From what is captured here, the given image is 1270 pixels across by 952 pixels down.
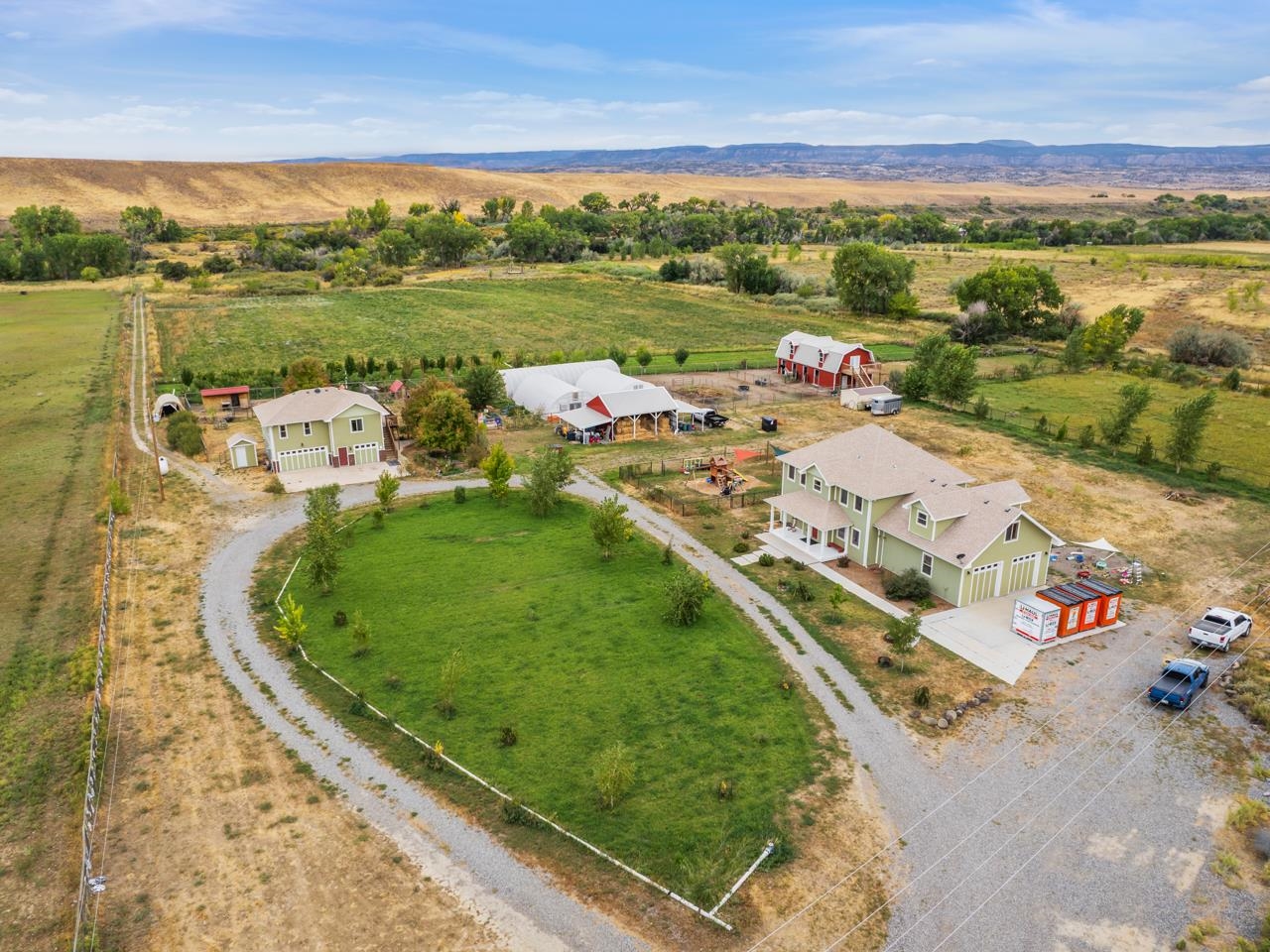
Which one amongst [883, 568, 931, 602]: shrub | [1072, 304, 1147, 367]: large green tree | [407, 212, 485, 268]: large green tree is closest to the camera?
[883, 568, 931, 602]: shrub

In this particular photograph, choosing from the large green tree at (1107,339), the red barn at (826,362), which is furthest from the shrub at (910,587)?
the large green tree at (1107,339)

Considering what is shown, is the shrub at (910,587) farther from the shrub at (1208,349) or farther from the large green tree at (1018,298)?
the large green tree at (1018,298)

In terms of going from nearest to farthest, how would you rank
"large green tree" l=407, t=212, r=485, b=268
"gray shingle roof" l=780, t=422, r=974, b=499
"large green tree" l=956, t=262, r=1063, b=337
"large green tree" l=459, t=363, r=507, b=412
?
"gray shingle roof" l=780, t=422, r=974, b=499 < "large green tree" l=459, t=363, r=507, b=412 < "large green tree" l=956, t=262, r=1063, b=337 < "large green tree" l=407, t=212, r=485, b=268

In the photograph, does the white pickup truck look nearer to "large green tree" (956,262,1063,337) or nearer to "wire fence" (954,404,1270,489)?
"wire fence" (954,404,1270,489)

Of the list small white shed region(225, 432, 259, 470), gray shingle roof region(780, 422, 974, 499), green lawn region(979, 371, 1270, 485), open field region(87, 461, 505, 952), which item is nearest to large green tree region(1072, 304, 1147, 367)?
green lawn region(979, 371, 1270, 485)

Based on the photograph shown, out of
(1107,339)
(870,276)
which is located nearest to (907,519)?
(1107,339)

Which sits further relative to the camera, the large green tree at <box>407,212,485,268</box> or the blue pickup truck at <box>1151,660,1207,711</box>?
the large green tree at <box>407,212,485,268</box>
